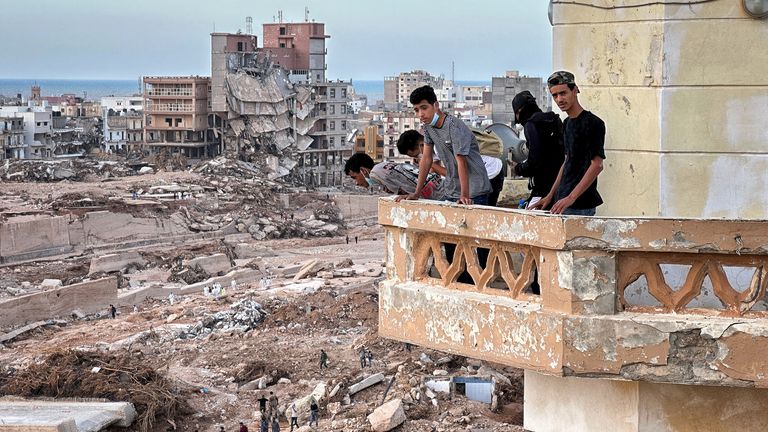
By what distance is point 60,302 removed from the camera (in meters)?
28.2

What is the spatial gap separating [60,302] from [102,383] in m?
9.56

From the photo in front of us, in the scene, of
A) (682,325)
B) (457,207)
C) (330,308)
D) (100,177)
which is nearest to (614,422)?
(682,325)

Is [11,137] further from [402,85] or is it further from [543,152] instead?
[402,85]

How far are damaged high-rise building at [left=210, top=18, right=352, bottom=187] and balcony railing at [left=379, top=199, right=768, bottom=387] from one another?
57189 mm

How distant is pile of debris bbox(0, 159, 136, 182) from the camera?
174 ft

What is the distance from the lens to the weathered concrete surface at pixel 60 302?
26953 millimetres

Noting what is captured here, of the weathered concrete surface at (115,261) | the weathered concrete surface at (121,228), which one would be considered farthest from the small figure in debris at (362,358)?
the weathered concrete surface at (121,228)

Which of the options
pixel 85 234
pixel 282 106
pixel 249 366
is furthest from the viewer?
pixel 282 106

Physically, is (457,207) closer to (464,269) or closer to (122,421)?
(464,269)

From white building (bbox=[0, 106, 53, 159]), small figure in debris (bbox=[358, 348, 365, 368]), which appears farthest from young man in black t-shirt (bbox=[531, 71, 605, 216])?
white building (bbox=[0, 106, 53, 159])

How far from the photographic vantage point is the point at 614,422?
13.0ft

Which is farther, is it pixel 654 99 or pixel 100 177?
pixel 100 177

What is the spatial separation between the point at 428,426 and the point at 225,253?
2148 centimetres

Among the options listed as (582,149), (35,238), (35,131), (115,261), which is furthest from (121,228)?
(582,149)
